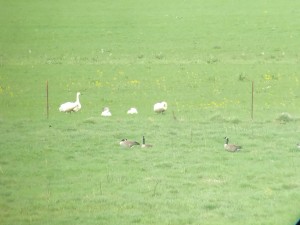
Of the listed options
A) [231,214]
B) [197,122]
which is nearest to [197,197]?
[231,214]

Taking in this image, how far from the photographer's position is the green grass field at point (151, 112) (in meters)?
15.4

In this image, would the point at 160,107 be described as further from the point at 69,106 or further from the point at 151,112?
the point at 69,106

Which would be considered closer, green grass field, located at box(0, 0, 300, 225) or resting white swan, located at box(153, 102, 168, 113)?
green grass field, located at box(0, 0, 300, 225)

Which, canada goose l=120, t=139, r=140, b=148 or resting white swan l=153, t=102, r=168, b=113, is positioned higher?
resting white swan l=153, t=102, r=168, b=113

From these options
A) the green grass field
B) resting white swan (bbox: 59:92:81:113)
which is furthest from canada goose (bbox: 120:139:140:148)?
resting white swan (bbox: 59:92:81:113)

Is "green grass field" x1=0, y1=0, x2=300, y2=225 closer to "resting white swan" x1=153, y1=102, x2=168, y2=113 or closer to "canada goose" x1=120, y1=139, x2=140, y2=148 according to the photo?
"canada goose" x1=120, y1=139, x2=140, y2=148

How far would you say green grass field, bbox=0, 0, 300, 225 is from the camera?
15445 millimetres

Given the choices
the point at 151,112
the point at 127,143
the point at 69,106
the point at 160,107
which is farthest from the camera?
the point at 151,112

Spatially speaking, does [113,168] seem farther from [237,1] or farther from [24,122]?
[237,1]

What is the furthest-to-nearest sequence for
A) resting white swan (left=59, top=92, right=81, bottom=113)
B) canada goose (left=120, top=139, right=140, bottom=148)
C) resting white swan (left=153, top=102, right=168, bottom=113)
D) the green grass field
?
1. resting white swan (left=59, top=92, right=81, bottom=113)
2. resting white swan (left=153, top=102, right=168, bottom=113)
3. canada goose (left=120, top=139, right=140, bottom=148)
4. the green grass field

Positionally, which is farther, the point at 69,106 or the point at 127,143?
the point at 69,106

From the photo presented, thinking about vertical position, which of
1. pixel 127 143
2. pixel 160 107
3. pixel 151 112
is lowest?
A: pixel 127 143

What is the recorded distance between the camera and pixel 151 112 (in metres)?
28.2

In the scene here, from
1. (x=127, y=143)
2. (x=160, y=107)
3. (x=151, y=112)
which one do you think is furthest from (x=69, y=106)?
(x=127, y=143)
